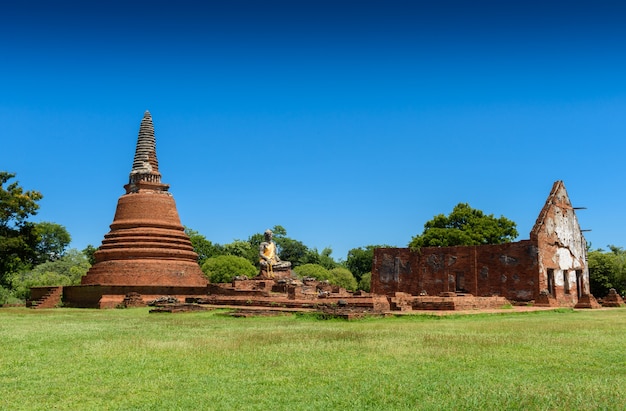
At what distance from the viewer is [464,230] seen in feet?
150

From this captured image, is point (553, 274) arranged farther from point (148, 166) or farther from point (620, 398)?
point (620, 398)

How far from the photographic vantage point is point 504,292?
30344mm

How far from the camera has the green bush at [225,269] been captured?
148ft

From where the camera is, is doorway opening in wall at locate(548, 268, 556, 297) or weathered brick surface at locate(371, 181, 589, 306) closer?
weathered brick surface at locate(371, 181, 589, 306)

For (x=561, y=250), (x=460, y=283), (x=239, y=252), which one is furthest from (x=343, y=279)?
(x=561, y=250)

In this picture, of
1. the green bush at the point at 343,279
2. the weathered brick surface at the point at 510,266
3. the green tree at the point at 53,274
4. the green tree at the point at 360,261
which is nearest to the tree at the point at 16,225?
the green tree at the point at 53,274

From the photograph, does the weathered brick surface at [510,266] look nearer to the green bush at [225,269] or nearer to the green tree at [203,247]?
the green bush at [225,269]

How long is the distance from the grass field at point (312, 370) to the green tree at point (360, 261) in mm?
51577

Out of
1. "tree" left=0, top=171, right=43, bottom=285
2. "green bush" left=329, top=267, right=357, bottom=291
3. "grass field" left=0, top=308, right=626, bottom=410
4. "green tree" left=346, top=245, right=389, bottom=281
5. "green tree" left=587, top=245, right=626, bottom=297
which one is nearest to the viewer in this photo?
"grass field" left=0, top=308, right=626, bottom=410

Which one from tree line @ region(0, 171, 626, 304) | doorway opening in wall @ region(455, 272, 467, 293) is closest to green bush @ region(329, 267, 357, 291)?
tree line @ region(0, 171, 626, 304)

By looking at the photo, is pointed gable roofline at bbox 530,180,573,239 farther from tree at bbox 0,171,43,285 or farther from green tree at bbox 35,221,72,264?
green tree at bbox 35,221,72,264

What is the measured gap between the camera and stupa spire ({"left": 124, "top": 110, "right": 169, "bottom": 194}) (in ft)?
111

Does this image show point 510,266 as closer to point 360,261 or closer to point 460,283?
point 460,283

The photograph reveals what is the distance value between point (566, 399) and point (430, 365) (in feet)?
7.56
